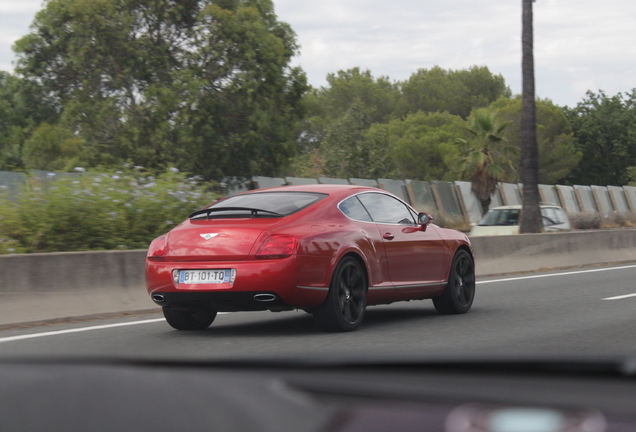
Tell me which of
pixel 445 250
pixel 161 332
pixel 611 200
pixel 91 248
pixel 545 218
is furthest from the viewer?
pixel 611 200

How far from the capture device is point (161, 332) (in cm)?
911

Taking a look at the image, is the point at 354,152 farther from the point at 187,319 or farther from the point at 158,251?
the point at 158,251

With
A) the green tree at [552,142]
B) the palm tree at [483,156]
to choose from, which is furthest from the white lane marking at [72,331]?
the green tree at [552,142]

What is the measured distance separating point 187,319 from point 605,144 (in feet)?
256

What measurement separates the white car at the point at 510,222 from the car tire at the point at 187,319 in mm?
16860

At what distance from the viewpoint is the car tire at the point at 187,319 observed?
9.17 m

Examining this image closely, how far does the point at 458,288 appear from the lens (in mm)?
10727

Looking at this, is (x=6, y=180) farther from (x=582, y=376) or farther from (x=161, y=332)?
(x=582, y=376)

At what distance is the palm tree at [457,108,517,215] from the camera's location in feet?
149

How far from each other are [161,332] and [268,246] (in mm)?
1713

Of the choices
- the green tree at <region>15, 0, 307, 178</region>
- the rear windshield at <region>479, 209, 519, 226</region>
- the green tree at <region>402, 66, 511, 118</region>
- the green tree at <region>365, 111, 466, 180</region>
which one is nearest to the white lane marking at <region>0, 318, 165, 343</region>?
the rear windshield at <region>479, 209, 519, 226</region>

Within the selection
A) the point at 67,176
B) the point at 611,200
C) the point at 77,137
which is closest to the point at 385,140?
the point at 611,200

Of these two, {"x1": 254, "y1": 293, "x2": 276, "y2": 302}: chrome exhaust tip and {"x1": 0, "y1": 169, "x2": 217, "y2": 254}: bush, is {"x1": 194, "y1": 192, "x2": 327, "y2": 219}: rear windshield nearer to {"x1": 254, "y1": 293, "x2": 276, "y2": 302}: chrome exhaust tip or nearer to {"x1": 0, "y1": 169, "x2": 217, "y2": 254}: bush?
{"x1": 254, "y1": 293, "x2": 276, "y2": 302}: chrome exhaust tip

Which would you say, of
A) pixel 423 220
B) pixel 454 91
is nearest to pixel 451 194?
pixel 423 220
